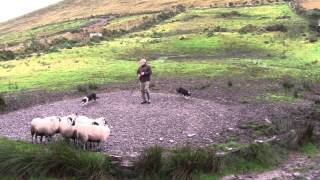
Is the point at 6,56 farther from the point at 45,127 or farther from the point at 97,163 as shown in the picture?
the point at 97,163

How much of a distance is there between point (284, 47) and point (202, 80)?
618 inches

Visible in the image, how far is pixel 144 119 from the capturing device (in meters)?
25.5

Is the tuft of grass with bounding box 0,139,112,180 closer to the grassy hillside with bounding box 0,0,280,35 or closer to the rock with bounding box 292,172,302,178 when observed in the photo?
the rock with bounding box 292,172,302,178

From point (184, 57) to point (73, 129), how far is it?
88.2 feet

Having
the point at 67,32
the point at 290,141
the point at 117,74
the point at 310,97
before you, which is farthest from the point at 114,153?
the point at 67,32

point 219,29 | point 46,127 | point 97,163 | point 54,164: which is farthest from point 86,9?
point 97,163

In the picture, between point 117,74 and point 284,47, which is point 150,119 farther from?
point 284,47

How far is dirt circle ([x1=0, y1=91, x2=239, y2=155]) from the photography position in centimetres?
2281

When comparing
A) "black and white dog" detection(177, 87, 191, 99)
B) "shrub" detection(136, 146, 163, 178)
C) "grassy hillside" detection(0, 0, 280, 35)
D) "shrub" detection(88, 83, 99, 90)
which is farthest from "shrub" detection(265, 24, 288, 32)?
"shrub" detection(136, 146, 163, 178)

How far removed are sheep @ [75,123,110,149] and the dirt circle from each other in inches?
20.5

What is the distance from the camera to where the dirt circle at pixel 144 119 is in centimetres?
2281

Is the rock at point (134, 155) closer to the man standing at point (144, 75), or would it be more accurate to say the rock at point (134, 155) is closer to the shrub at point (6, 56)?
the man standing at point (144, 75)

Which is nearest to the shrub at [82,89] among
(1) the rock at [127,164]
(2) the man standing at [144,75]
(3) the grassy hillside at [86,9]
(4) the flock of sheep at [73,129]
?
(2) the man standing at [144,75]

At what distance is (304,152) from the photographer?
74.8 feet
